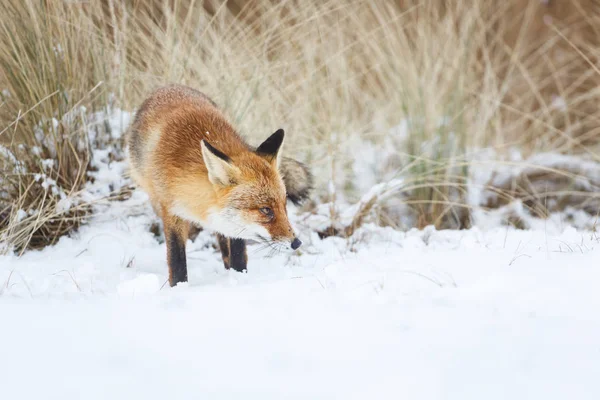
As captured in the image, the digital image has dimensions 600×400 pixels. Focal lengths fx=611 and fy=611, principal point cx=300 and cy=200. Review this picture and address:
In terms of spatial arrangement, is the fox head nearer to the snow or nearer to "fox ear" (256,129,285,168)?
"fox ear" (256,129,285,168)

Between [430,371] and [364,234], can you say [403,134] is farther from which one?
[430,371]

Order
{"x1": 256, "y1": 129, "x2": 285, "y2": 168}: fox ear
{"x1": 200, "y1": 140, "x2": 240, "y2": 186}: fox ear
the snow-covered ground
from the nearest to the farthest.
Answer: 1. the snow-covered ground
2. {"x1": 200, "y1": 140, "x2": 240, "y2": 186}: fox ear
3. {"x1": 256, "y1": 129, "x2": 285, "y2": 168}: fox ear

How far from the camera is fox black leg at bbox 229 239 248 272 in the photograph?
3496mm

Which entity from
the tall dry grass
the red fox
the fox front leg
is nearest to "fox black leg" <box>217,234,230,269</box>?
the red fox

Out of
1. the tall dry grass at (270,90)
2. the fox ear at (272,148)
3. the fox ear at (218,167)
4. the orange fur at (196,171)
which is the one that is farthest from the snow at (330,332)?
the tall dry grass at (270,90)

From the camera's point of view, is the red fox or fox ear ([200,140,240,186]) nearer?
fox ear ([200,140,240,186])

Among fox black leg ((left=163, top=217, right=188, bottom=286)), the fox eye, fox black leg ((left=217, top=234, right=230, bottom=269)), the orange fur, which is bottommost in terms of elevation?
fox black leg ((left=217, top=234, right=230, bottom=269))

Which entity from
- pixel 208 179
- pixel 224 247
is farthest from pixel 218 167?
pixel 224 247

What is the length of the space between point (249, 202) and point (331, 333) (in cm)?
117

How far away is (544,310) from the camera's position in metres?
2.10

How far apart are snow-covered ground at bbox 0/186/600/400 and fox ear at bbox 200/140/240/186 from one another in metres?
0.52

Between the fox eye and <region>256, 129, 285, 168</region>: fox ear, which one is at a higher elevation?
<region>256, 129, 285, 168</region>: fox ear

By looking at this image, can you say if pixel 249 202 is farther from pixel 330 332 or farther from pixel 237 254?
pixel 330 332

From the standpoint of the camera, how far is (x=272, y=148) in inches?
129
